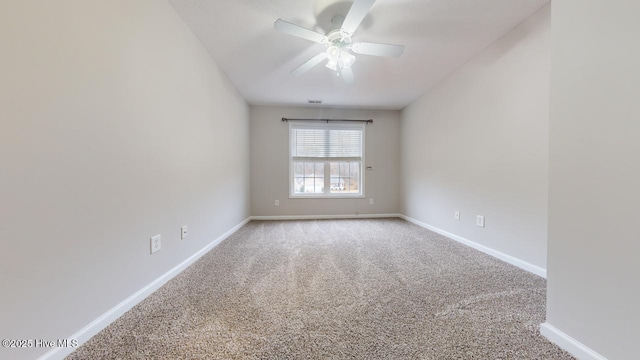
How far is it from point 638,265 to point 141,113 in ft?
8.24

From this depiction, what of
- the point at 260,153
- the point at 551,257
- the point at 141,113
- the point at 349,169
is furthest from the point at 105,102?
the point at 349,169

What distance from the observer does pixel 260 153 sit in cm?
422

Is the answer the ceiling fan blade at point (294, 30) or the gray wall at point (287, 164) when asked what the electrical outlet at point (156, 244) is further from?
the gray wall at point (287, 164)

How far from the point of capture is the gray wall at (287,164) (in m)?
4.22

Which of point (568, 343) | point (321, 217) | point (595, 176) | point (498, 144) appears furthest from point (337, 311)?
point (321, 217)

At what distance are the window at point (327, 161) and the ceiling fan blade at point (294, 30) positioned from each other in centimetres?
253

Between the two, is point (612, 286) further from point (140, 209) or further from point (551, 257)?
point (140, 209)

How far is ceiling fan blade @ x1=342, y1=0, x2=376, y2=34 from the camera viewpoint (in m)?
1.45

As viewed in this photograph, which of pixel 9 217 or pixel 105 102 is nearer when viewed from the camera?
pixel 9 217

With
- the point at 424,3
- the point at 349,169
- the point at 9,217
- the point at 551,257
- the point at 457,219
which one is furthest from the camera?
the point at 349,169

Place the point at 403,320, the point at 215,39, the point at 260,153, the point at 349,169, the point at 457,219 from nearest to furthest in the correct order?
1. the point at 403,320
2. the point at 215,39
3. the point at 457,219
4. the point at 260,153
5. the point at 349,169

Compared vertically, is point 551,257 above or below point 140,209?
below

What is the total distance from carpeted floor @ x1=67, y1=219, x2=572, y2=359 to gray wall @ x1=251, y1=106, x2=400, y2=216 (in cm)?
193

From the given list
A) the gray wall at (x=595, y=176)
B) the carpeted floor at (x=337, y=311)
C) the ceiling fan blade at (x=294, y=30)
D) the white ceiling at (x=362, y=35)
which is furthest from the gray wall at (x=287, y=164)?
the gray wall at (x=595, y=176)
